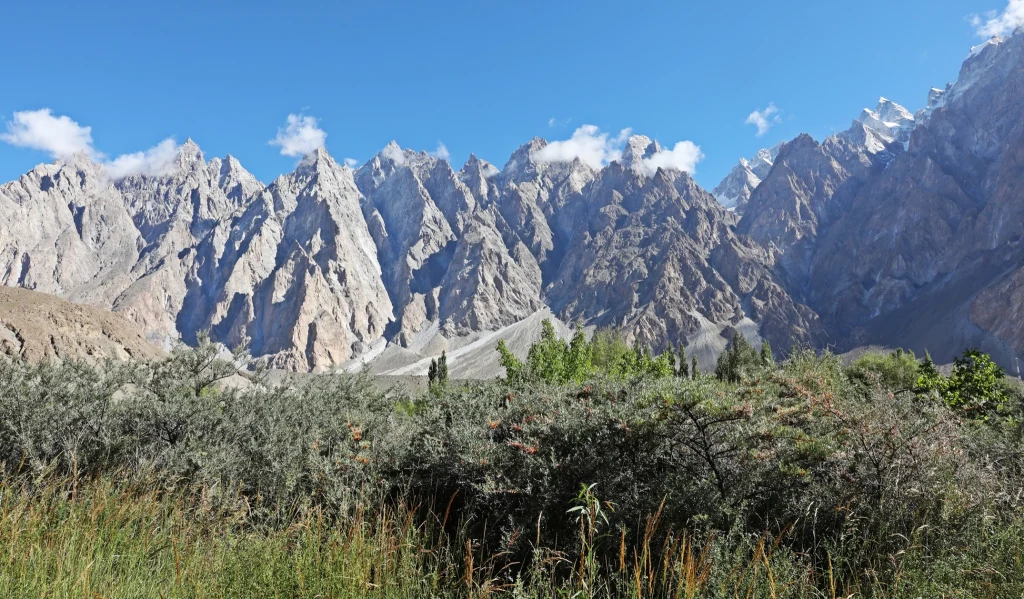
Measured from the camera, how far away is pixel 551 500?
502 centimetres

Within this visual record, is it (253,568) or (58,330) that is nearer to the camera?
(253,568)

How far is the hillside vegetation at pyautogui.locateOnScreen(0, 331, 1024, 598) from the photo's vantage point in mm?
3479

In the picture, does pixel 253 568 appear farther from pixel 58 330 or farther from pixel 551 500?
pixel 58 330

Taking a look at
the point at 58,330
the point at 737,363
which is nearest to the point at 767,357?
the point at 737,363

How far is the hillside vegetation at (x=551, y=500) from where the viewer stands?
3479 millimetres

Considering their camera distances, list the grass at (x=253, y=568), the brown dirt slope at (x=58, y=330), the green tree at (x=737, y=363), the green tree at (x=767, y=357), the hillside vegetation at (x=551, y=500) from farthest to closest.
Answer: the brown dirt slope at (x=58, y=330) → the green tree at (x=767, y=357) → the green tree at (x=737, y=363) → the hillside vegetation at (x=551, y=500) → the grass at (x=253, y=568)

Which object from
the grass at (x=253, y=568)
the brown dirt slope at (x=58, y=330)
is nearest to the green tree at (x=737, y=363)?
the grass at (x=253, y=568)

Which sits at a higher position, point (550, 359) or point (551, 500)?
point (550, 359)

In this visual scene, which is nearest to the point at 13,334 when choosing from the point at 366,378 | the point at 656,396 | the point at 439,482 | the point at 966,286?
the point at 366,378

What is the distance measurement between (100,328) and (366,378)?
47.9 m

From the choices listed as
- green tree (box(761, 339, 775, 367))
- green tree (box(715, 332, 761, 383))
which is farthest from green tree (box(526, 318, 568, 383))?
green tree (box(761, 339, 775, 367))

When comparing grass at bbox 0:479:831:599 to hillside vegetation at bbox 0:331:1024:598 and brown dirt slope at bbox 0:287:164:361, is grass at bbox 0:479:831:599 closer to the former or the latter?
hillside vegetation at bbox 0:331:1024:598

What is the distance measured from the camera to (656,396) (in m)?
5.18

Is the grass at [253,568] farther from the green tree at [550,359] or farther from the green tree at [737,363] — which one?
the green tree at [550,359]
